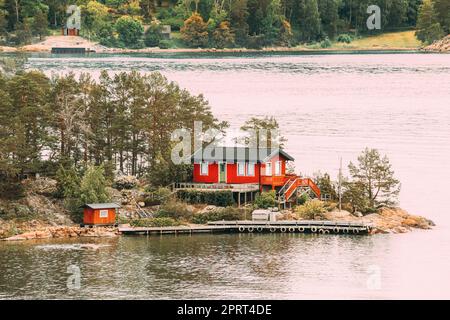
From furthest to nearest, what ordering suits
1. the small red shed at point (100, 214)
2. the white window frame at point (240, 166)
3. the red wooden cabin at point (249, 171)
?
the white window frame at point (240, 166), the red wooden cabin at point (249, 171), the small red shed at point (100, 214)

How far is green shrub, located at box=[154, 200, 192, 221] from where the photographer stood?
81.2 metres

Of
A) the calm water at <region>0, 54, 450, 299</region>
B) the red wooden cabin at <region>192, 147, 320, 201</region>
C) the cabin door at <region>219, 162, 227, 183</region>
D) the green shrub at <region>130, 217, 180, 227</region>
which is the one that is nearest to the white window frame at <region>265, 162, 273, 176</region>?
the red wooden cabin at <region>192, 147, 320, 201</region>

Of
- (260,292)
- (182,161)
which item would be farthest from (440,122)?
(260,292)

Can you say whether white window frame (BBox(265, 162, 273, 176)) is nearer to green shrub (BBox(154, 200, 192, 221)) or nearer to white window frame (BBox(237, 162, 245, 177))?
white window frame (BBox(237, 162, 245, 177))

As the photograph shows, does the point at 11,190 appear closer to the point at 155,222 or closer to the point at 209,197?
the point at 155,222

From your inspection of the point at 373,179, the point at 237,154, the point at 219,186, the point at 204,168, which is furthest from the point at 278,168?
the point at 373,179

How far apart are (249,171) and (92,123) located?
12.0m

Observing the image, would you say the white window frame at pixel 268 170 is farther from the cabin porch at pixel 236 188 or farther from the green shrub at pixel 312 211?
the green shrub at pixel 312 211

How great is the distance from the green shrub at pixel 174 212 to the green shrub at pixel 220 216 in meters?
0.56

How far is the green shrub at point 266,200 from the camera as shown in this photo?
271 ft

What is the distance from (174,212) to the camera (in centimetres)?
8131

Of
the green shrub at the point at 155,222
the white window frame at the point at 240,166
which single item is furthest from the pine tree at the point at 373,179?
the green shrub at the point at 155,222
